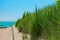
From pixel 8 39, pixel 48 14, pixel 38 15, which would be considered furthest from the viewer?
pixel 8 39

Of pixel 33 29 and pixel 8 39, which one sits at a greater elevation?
pixel 33 29

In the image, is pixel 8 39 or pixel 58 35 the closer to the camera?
pixel 58 35

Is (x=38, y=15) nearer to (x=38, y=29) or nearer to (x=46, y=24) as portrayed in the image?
(x=38, y=29)

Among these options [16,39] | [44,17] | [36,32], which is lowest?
[16,39]

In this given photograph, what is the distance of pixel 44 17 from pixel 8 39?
8356 mm

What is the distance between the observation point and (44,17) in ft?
35.0

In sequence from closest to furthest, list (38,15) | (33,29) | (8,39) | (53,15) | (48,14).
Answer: (53,15) → (48,14) → (38,15) → (33,29) → (8,39)

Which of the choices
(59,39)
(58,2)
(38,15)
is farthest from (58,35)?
(38,15)

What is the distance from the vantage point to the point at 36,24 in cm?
1264

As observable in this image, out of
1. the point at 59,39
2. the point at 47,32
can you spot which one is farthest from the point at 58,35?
the point at 47,32

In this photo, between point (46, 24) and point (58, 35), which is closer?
point (58, 35)

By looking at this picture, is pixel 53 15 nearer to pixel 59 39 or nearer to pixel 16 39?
pixel 59 39

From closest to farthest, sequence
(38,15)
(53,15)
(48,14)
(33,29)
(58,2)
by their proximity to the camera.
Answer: (58,2)
(53,15)
(48,14)
(38,15)
(33,29)

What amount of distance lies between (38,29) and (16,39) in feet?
20.3
